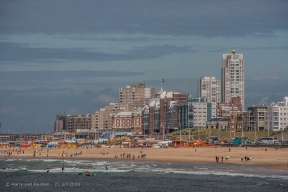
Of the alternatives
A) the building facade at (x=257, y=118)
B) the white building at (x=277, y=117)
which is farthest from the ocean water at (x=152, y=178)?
the building facade at (x=257, y=118)

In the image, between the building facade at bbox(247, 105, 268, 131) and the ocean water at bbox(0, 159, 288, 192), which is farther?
the building facade at bbox(247, 105, 268, 131)

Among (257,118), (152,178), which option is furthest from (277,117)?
(152,178)

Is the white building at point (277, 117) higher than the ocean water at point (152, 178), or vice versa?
the white building at point (277, 117)

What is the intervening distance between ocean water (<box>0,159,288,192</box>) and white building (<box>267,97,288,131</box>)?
97.3 meters

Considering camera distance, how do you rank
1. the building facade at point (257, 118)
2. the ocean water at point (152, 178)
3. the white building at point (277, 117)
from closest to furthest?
the ocean water at point (152, 178) → the white building at point (277, 117) → the building facade at point (257, 118)

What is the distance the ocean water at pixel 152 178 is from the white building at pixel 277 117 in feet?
319

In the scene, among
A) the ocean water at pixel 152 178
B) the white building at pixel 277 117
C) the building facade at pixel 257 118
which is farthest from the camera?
the building facade at pixel 257 118

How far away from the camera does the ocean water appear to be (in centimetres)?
6262

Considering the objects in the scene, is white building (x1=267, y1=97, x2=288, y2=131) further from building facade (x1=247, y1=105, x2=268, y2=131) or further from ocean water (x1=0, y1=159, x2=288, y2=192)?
ocean water (x1=0, y1=159, x2=288, y2=192)

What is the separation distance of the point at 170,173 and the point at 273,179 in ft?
48.5

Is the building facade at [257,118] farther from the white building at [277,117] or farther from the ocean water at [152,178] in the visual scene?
the ocean water at [152,178]

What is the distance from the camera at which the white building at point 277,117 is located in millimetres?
182000

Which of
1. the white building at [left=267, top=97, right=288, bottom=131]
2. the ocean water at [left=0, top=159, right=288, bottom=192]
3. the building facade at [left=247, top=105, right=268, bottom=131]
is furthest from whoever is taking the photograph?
the building facade at [left=247, top=105, right=268, bottom=131]

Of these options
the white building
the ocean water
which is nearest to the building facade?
the white building
